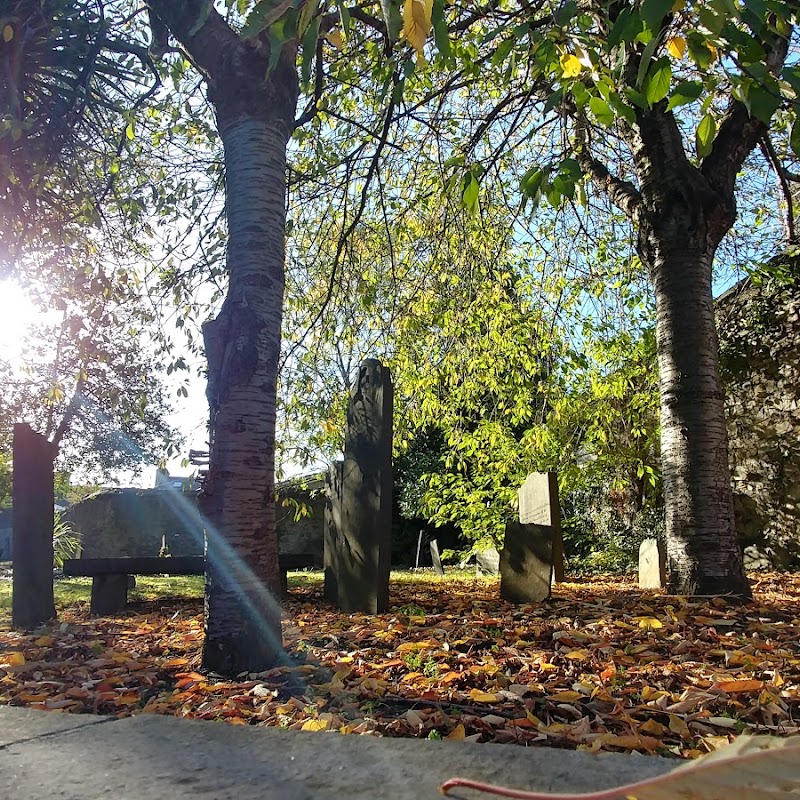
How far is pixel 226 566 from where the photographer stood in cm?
321

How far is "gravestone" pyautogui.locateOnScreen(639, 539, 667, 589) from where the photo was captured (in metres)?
6.36

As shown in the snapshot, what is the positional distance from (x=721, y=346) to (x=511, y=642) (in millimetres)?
5827

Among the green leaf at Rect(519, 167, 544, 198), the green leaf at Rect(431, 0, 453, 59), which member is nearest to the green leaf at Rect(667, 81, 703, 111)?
the green leaf at Rect(519, 167, 544, 198)

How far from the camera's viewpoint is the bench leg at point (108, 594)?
6133mm

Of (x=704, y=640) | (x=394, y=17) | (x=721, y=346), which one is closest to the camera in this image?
(x=394, y=17)

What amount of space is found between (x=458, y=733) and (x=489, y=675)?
31.8 inches

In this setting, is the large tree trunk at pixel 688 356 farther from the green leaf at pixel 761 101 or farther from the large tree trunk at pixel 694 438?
the green leaf at pixel 761 101

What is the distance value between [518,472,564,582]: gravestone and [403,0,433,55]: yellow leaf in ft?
19.4

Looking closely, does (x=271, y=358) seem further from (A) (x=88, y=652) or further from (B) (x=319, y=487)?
(B) (x=319, y=487)

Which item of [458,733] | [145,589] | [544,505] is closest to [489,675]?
[458,733]

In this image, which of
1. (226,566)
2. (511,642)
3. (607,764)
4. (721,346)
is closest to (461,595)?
(511,642)

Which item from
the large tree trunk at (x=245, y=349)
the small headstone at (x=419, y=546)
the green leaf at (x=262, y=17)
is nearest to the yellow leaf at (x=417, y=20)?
the green leaf at (x=262, y=17)

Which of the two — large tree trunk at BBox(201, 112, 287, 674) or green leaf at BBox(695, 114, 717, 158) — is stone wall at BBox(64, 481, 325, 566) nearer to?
large tree trunk at BBox(201, 112, 287, 674)

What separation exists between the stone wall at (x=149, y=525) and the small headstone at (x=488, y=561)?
451 centimetres
